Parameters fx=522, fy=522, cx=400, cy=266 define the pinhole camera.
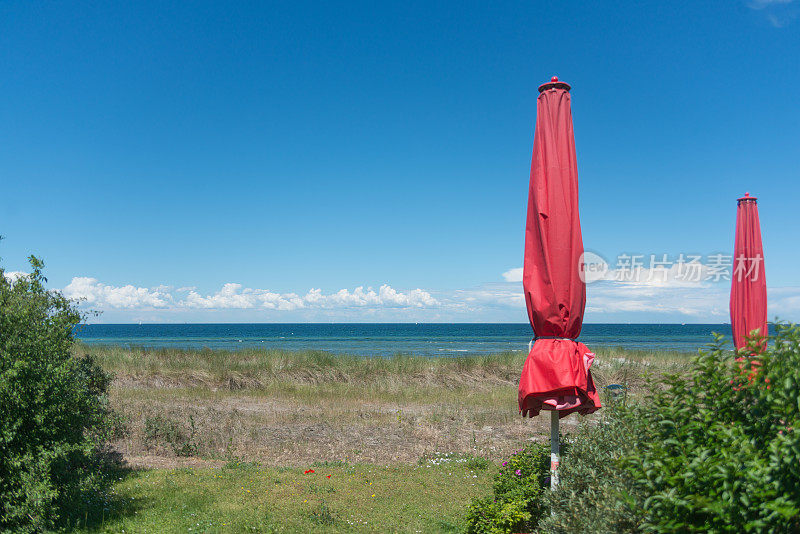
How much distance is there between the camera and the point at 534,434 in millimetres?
8797

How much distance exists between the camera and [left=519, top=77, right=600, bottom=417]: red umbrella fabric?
3.92 m

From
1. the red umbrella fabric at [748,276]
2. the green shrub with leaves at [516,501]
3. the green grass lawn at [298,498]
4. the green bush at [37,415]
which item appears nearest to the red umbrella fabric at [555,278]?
the green shrub with leaves at [516,501]

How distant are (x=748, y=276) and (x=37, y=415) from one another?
8263 millimetres

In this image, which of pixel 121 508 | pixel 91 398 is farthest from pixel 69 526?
pixel 91 398

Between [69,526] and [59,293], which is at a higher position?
[59,293]

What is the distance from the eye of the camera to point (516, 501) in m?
4.24

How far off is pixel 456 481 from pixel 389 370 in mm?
11175

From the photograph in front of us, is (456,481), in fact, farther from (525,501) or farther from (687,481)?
(687,481)

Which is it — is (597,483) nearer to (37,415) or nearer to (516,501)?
(516,501)

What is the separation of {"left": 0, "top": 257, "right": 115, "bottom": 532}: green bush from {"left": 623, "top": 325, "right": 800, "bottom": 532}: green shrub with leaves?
13.9ft

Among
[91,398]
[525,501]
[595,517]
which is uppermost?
[91,398]

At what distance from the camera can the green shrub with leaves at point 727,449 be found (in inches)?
83.4

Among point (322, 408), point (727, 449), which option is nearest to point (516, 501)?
point (727, 449)

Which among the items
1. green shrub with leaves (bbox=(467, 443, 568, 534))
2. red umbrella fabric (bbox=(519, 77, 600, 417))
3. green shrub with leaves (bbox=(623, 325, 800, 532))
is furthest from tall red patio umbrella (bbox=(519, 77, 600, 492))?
green shrub with leaves (bbox=(623, 325, 800, 532))
